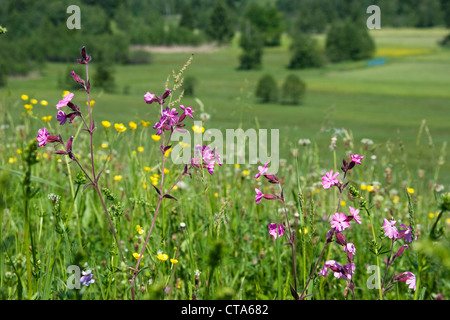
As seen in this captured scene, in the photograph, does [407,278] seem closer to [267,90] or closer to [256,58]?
[267,90]

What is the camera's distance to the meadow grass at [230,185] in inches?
67.7

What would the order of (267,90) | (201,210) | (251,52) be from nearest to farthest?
(201,210) → (267,90) → (251,52)

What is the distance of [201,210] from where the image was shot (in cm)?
303

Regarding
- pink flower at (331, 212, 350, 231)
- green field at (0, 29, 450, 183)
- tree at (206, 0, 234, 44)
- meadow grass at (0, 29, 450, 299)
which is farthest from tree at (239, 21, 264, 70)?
pink flower at (331, 212, 350, 231)

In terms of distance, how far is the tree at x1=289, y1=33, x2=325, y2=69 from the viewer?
51.7m

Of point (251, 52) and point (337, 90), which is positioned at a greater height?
point (251, 52)

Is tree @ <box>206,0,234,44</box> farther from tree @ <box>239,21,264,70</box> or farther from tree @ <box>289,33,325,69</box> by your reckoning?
tree @ <box>289,33,325,69</box>

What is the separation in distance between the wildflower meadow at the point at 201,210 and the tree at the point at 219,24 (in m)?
51.3

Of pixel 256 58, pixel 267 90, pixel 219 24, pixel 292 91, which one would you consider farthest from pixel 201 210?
pixel 219 24

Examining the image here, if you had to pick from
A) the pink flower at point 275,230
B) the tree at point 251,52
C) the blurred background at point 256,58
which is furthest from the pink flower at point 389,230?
the tree at point 251,52

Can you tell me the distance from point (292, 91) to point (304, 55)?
1757 centimetres

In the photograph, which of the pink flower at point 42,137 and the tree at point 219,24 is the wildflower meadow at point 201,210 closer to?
the pink flower at point 42,137
